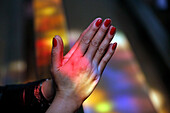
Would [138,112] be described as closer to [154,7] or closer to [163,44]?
[163,44]

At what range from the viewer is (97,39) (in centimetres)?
40

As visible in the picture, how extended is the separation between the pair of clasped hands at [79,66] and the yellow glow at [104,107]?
0.27 m

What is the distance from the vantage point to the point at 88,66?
38 centimetres

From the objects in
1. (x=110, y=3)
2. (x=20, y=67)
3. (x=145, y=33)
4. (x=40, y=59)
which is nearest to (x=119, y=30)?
(x=145, y=33)

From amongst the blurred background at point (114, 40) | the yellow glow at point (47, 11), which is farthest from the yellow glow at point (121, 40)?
the yellow glow at point (47, 11)

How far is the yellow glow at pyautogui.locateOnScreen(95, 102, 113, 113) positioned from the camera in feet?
2.06

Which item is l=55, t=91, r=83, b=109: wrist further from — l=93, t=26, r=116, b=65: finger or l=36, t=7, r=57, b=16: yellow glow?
l=36, t=7, r=57, b=16: yellow glow

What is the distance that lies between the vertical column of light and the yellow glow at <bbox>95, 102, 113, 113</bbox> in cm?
33

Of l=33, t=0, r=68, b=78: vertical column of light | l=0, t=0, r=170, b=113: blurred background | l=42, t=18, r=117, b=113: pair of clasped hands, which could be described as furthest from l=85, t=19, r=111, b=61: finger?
l=33, t=0, r=68, b=78: vertical column of light

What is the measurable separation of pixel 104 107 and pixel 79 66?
338 millimetres

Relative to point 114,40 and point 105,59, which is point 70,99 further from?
point 114,40

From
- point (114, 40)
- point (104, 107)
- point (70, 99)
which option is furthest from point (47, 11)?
point (70, 99)

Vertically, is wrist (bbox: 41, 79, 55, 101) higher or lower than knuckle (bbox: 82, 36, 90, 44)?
lower

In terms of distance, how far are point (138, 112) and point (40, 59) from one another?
577 millimetres
